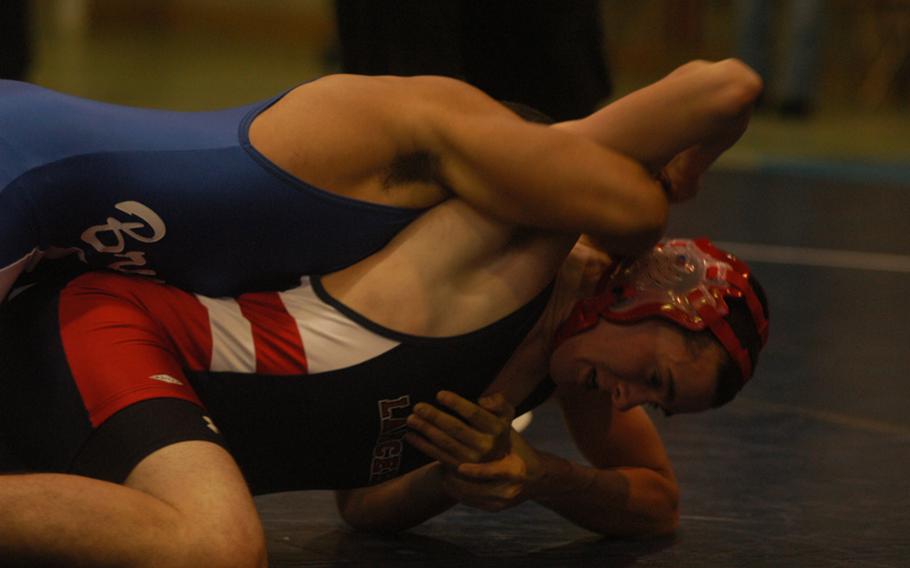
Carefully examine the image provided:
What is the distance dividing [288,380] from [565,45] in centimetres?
151

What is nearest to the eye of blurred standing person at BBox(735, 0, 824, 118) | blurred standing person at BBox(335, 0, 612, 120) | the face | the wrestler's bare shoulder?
the face

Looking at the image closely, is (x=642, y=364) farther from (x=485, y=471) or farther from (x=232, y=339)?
(x=232, y=339)

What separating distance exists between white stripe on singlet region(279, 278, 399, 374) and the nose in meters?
0.31

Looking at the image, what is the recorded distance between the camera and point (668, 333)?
2.15 metres

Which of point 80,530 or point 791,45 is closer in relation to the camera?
point 80,530

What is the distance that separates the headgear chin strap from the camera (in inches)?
84.5

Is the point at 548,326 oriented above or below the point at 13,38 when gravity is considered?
above

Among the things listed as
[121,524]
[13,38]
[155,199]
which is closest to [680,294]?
[155,199]

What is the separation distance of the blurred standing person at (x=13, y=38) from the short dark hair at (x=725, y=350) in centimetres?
281

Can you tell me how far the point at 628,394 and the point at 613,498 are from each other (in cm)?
25

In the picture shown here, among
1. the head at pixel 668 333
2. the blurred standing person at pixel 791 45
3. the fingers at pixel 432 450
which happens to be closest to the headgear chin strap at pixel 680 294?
the head at pixel 668 333

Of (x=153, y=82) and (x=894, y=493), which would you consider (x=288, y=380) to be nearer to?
(x=894, y=493)

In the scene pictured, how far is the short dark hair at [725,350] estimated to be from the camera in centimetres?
215

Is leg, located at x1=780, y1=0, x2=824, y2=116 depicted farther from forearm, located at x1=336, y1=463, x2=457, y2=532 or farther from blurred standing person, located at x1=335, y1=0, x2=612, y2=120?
forearm, located at x1=336, y1=463, x2=457, y2=532
